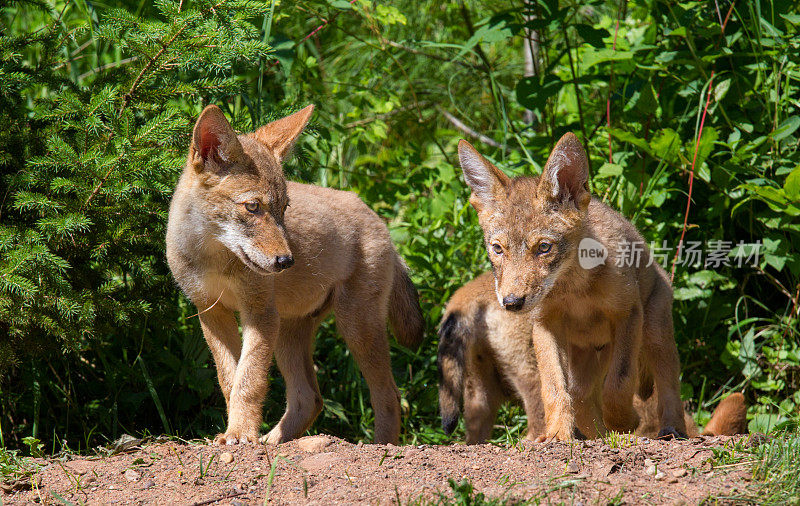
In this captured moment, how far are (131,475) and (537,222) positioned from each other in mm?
2469

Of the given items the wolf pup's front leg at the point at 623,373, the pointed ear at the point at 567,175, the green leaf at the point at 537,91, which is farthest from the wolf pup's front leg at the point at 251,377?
the green leaf at the point at 537,91

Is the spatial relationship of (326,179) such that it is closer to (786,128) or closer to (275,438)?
(275,438)

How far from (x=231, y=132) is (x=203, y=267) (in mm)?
772

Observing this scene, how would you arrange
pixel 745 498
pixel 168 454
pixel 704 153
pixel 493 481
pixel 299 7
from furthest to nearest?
1. pixel 299 7
2. pixel 704 153
3. pixel 168 454
4. pixel 493 481
5. pixel 745 498

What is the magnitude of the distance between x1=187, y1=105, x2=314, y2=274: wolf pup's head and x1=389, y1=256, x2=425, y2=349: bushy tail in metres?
1.38

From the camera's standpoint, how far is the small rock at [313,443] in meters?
4.42

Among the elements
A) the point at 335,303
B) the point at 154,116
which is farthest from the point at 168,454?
the point at 154,116

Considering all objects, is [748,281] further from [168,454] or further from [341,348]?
[168,454]

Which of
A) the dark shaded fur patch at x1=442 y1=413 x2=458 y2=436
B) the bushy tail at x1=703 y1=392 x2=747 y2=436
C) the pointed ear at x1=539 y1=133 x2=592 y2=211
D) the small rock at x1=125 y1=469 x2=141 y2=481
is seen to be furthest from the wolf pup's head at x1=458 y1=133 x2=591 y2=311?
the small rock at x1=125 y1=469 x2=141 y2=481

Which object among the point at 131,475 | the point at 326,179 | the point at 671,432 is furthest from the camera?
the point at 326,179

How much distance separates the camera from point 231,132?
14.9 feet

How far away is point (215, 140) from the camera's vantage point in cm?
464

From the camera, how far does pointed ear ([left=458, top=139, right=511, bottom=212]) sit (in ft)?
16.7

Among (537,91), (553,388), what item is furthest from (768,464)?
(537,91)
